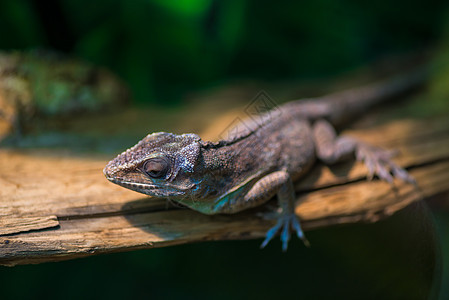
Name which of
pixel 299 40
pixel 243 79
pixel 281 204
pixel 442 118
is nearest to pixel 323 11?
pixel 299 40

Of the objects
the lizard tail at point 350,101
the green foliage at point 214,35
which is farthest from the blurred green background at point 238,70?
the lizard tail at point 350,101

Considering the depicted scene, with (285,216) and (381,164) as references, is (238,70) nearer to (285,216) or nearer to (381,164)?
(381,164)

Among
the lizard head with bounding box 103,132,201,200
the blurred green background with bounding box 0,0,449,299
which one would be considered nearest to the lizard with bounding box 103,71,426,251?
the lizard head with bounding box 103,132,201,200

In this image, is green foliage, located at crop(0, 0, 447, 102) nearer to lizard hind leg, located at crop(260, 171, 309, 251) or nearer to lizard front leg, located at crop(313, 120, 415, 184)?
lizard front leg, located at crop(313, 120, 415, 184)

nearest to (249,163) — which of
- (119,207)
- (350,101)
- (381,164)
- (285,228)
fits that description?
(285,228)

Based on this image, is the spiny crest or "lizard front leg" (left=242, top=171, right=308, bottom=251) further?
"lizard front leg" (left=242, top=171, right=308, bottom=251)

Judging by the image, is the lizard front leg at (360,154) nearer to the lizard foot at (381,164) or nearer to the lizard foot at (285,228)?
the lizard foot at (381,164)
